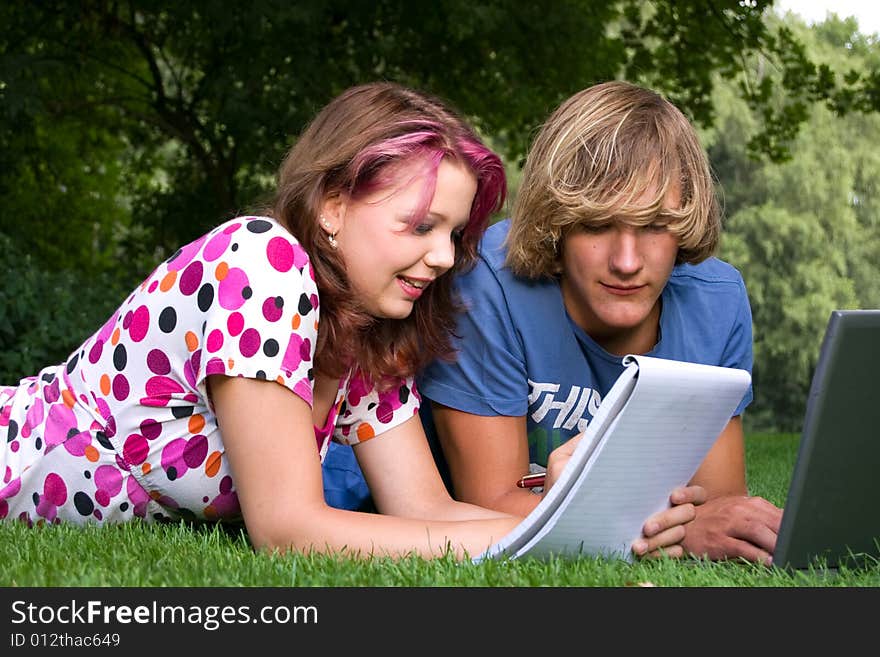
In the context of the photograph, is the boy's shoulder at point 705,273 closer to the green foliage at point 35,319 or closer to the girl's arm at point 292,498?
the girl's arm at point 292,498

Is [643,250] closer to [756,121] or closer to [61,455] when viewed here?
[61,455]

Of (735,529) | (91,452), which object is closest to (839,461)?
(735,529)

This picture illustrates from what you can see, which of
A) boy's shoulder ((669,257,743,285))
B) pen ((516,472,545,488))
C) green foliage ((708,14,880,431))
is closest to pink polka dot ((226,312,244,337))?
pen ((516,472,545,488))

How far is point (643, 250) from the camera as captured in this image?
292 cm

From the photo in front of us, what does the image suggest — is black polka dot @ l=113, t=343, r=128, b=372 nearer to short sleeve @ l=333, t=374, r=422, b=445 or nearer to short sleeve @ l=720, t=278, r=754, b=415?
short sleeve @ l=333, t=374, r=422, b=445

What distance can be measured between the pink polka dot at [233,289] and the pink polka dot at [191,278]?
0.11 m

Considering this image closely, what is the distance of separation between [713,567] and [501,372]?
926 millimetres

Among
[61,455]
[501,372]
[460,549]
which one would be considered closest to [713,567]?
[460,549]

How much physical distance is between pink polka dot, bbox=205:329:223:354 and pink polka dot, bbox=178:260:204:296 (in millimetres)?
172

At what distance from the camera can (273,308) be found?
8.27 feet

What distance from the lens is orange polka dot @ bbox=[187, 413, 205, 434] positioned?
279cm

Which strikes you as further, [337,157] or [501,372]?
[501,372]
